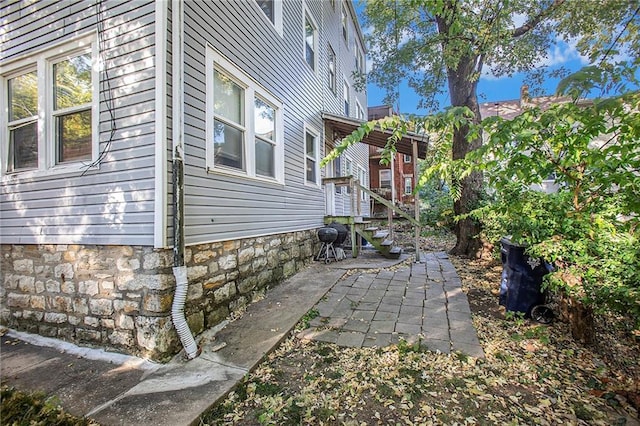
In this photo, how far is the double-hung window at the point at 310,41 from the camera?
714 centimetres

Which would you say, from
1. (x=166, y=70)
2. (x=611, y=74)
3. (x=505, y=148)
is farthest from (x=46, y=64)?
(x=611, y=74)

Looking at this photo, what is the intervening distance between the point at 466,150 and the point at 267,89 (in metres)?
5.21

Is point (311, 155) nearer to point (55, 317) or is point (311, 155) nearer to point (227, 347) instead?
point (227, 347)

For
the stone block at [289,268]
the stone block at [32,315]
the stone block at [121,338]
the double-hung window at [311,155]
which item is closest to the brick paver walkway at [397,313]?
the stone block at [289,268]

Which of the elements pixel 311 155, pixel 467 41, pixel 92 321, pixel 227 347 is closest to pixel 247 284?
pixel 227 347

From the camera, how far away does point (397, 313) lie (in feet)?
12.4

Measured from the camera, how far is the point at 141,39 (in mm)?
2967

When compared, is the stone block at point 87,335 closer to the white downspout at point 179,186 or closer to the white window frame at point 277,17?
the white downspout at point 179,186

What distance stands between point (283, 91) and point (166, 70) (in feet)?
9.83

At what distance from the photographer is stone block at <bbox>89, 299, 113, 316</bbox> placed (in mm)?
3032

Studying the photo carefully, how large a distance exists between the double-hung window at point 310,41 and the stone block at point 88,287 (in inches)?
245

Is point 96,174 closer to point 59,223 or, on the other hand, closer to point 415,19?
point 59,223

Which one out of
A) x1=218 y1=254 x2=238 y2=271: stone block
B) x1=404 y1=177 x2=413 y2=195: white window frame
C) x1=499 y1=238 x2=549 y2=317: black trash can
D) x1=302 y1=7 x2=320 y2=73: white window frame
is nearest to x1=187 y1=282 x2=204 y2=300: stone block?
x1=218 y1=254 x2=238 y2=271: stone block

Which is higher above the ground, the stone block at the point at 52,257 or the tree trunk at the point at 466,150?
the tree trunk at the point at 466,150
